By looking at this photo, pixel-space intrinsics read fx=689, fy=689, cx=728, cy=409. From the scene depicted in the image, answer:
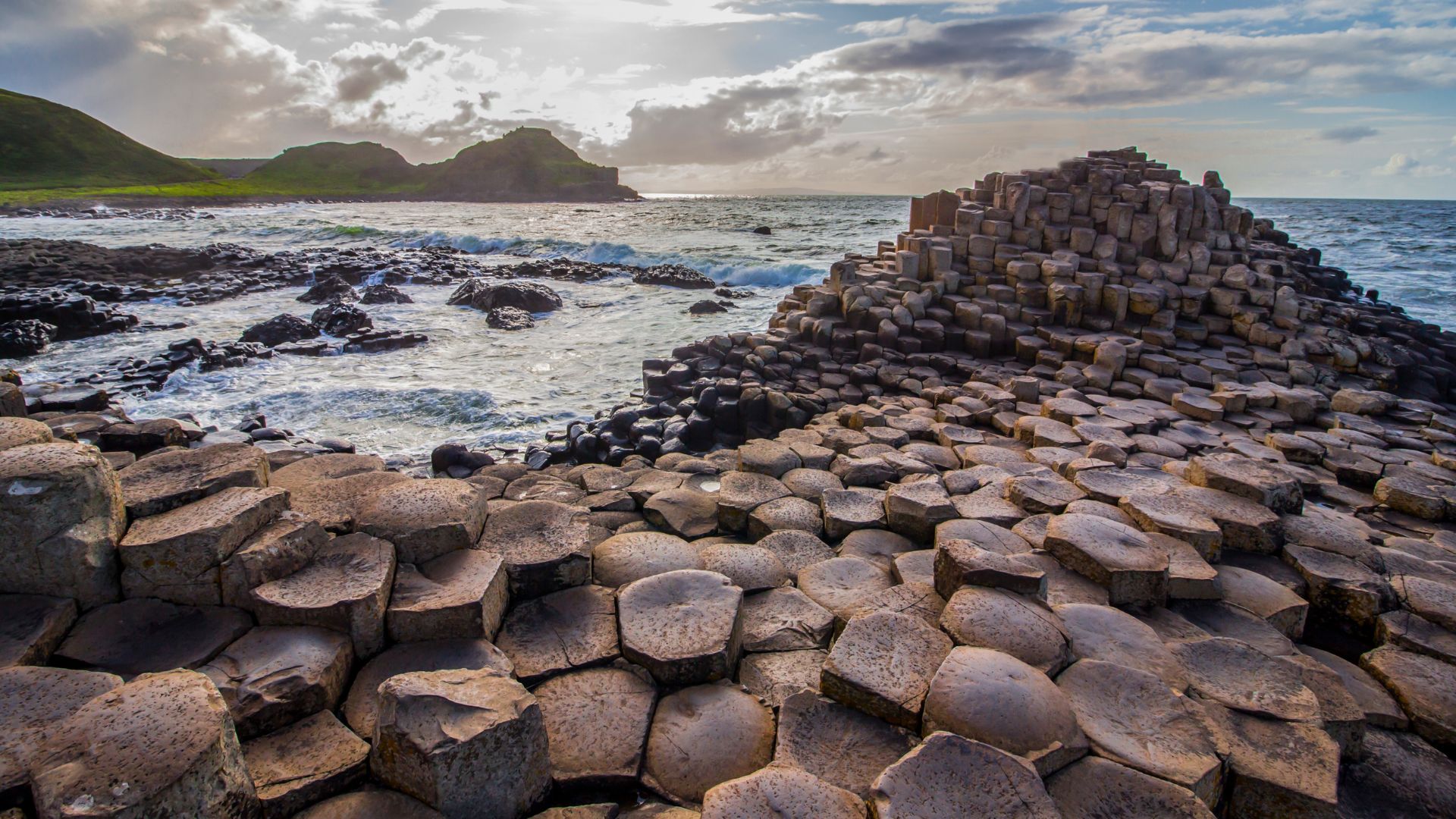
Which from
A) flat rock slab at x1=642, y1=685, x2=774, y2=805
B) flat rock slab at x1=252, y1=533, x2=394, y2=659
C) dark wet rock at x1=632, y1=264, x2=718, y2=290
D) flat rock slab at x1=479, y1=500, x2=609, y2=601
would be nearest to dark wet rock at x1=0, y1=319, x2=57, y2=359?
dark wet rock at x1=632, y1=264, x2=718, y2=290

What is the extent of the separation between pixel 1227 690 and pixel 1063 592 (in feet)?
2.57

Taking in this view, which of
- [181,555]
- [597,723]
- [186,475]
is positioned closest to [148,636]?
[181,555]

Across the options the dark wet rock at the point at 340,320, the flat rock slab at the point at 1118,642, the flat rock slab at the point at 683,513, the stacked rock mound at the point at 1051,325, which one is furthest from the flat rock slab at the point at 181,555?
the dark wet rock at the point at 340,320

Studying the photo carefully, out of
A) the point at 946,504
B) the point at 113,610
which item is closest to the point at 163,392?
the point at 113,610

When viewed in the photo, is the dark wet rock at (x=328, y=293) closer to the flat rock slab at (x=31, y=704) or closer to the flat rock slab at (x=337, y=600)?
the flat rock slab at (x=337, y=600)

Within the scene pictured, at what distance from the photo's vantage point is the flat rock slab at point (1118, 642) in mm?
3092

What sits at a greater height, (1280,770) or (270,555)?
(270,555)

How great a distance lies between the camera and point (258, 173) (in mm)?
98875

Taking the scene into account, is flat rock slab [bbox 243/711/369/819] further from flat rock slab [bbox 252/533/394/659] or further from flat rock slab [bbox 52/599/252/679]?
flat rock slab [bbox 52/599/252/679]

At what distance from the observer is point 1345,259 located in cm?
2869

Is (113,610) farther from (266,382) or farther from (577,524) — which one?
(266,382)

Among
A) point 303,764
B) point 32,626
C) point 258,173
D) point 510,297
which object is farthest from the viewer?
point 258,173

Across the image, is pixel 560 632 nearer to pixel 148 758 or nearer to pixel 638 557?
pixel 638 557

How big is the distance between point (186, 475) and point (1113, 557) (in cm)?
479
